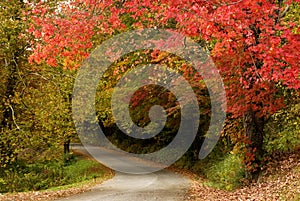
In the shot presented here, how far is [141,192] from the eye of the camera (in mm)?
14008

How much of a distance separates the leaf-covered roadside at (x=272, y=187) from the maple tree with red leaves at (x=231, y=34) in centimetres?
80

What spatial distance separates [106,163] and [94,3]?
20693 millimetres

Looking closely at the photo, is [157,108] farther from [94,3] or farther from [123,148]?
[123,148]

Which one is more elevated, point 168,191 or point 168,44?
point 168,44

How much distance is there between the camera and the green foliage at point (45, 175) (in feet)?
67.7

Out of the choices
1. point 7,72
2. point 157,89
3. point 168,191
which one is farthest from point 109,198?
point 157,89

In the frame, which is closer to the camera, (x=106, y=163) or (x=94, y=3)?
(x=94, y=3)

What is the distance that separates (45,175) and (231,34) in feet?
63.1

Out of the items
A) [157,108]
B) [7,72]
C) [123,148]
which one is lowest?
[123,148]

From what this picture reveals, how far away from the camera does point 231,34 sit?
29.9ft

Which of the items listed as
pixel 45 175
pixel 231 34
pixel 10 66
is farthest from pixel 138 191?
pixel 45 175

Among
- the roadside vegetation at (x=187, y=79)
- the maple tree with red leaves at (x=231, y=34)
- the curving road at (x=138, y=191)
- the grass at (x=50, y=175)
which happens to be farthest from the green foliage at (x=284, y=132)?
the grass at (x=50, y=175)

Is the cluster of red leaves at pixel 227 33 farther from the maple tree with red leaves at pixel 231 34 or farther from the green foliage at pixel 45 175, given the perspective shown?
the green foliage at pixel 45 175

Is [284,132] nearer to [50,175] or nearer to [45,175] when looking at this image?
[45,175]
